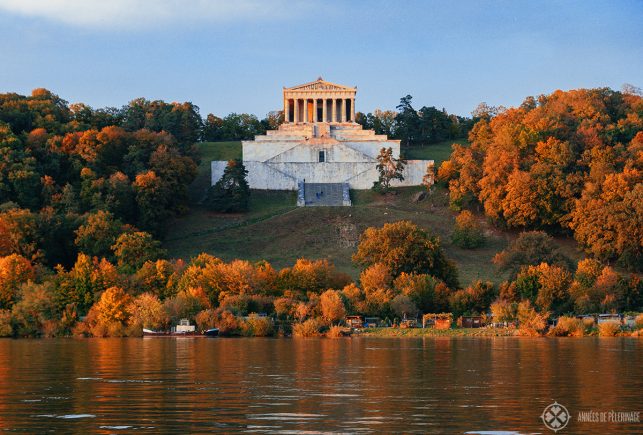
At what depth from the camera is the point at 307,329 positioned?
58.5m

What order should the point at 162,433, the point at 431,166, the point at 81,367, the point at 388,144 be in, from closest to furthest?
the point at 162,433
the point at 81,367
the point at 431,166
the point at 388,144

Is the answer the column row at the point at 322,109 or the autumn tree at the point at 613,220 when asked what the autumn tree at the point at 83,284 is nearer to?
the autumn tree at the point at 613,220

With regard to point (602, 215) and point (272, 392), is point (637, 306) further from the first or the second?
point (272, 392)

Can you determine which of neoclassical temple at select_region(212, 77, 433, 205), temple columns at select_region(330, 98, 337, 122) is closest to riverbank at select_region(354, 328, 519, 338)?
neoclassical temple at select_region(212, 77, 433, 205)

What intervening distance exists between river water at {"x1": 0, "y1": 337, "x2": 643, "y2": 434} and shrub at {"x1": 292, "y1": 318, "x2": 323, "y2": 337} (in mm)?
10050

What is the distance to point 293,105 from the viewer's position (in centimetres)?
12731

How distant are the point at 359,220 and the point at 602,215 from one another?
1996cm

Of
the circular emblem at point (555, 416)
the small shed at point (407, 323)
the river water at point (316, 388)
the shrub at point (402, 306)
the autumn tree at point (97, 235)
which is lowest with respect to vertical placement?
the circular emblem at point (555, 416)

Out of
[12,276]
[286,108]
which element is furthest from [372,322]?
[286,108]

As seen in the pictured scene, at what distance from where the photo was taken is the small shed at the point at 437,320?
60188 millimetres

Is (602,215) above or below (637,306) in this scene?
above

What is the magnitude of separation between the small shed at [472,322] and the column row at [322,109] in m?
66.1

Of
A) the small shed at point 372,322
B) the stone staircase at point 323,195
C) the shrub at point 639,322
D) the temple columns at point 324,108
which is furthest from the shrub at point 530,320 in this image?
the temple columns at point 324,108

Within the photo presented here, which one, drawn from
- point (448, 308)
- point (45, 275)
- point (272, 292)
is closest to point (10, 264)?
point (45, 275)
